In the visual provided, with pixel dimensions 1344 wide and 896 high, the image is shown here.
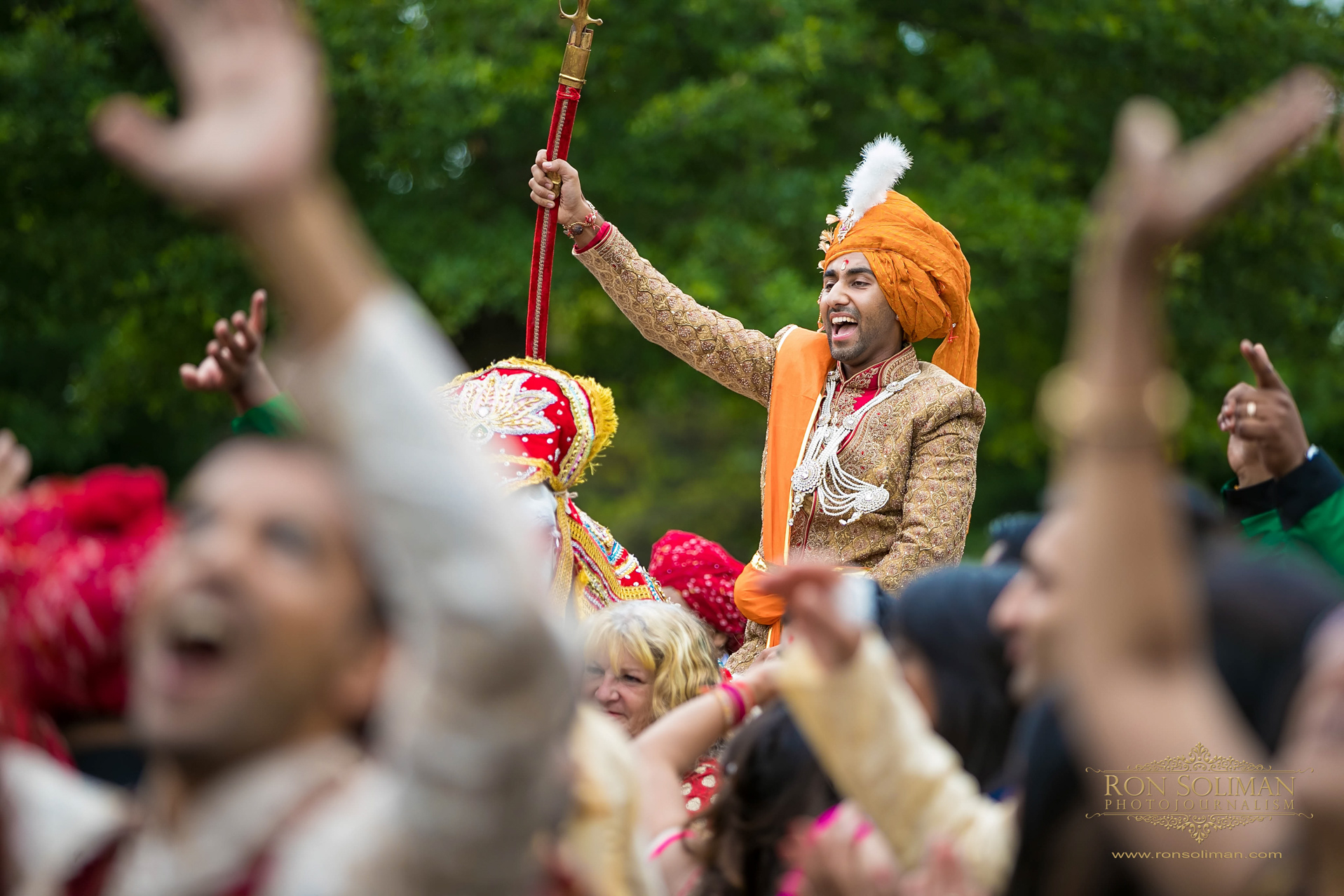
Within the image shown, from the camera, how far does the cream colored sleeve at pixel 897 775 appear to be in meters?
1.97

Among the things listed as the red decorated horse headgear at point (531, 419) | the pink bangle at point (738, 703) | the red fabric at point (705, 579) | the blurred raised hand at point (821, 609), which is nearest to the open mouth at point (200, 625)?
the blurred raised hand at point (821, 609)

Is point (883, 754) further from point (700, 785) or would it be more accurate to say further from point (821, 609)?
point (700, 785)

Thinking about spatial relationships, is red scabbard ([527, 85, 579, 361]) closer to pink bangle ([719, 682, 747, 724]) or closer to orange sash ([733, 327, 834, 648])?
orange sash ([733, 327, 834, 648])

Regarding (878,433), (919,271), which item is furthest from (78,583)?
(919,271)

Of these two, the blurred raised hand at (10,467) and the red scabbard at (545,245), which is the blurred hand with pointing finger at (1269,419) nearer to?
the red scabbard at (545,245)

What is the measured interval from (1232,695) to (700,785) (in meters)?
1.83

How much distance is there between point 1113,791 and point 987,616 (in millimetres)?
710

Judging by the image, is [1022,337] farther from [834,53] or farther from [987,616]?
[987,616]

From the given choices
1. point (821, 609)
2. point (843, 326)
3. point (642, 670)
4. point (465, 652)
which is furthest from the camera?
point (843, 326)

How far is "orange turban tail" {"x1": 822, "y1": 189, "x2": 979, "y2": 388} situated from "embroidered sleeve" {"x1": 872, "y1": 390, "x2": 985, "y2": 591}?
329 millimetres

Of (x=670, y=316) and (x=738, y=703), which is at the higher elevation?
(x=670, y=316)

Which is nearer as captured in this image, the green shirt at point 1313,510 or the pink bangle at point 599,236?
the green shirt at point 1313,510

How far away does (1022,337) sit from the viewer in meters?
9.98

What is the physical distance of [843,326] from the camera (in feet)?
15.3
